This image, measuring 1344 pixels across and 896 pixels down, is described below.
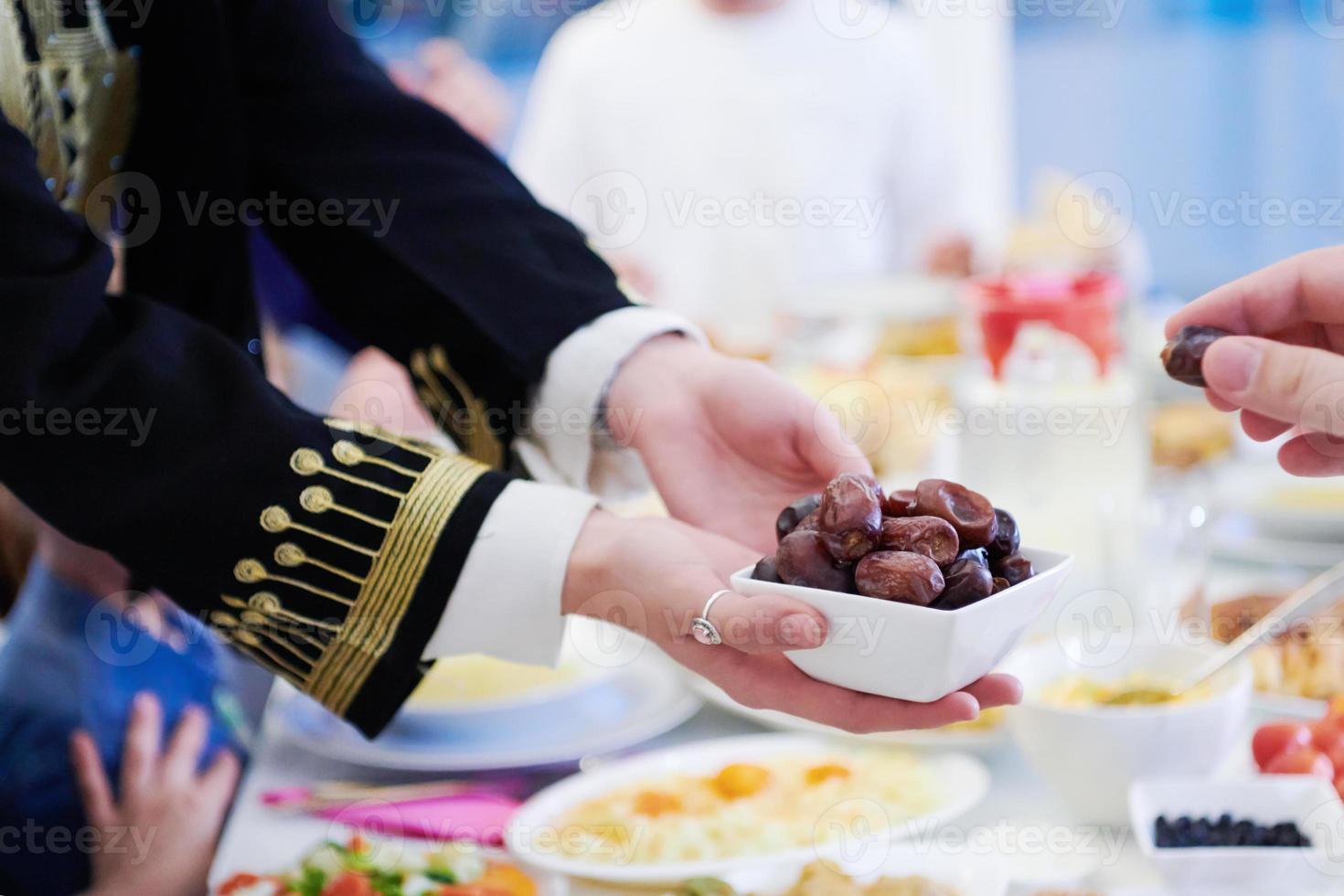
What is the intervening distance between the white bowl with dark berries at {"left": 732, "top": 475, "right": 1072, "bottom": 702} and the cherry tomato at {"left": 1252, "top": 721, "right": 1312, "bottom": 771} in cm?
34

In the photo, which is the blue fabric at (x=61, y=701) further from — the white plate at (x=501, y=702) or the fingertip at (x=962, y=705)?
the fingertip at (x=962, y=705)

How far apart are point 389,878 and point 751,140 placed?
302 cm

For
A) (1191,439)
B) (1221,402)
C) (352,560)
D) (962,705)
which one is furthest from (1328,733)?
(1191,439)

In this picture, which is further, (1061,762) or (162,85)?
(162,85)

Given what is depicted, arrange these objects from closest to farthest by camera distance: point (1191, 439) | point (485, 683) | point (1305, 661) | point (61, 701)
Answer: point (61, 701), point (1305, 661), point (485, 683), point (1191, 439)

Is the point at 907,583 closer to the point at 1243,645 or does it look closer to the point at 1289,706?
the point at 1243,645

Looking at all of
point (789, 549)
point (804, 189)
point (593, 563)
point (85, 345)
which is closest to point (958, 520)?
point (789, 549)

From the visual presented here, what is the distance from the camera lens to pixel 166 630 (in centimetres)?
135

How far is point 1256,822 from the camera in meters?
0.94

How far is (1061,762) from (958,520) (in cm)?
34

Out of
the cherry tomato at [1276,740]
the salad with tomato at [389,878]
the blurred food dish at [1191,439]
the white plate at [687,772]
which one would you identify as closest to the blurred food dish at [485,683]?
the white plate at [687,772]

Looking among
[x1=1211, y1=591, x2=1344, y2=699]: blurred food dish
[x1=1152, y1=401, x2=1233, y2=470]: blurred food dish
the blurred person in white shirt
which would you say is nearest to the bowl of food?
[x1=1211, y1=591, x2=1344, y2=699]: blurred food dish

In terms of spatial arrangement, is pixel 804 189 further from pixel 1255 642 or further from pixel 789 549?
pixel 789 549

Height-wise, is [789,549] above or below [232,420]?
above
